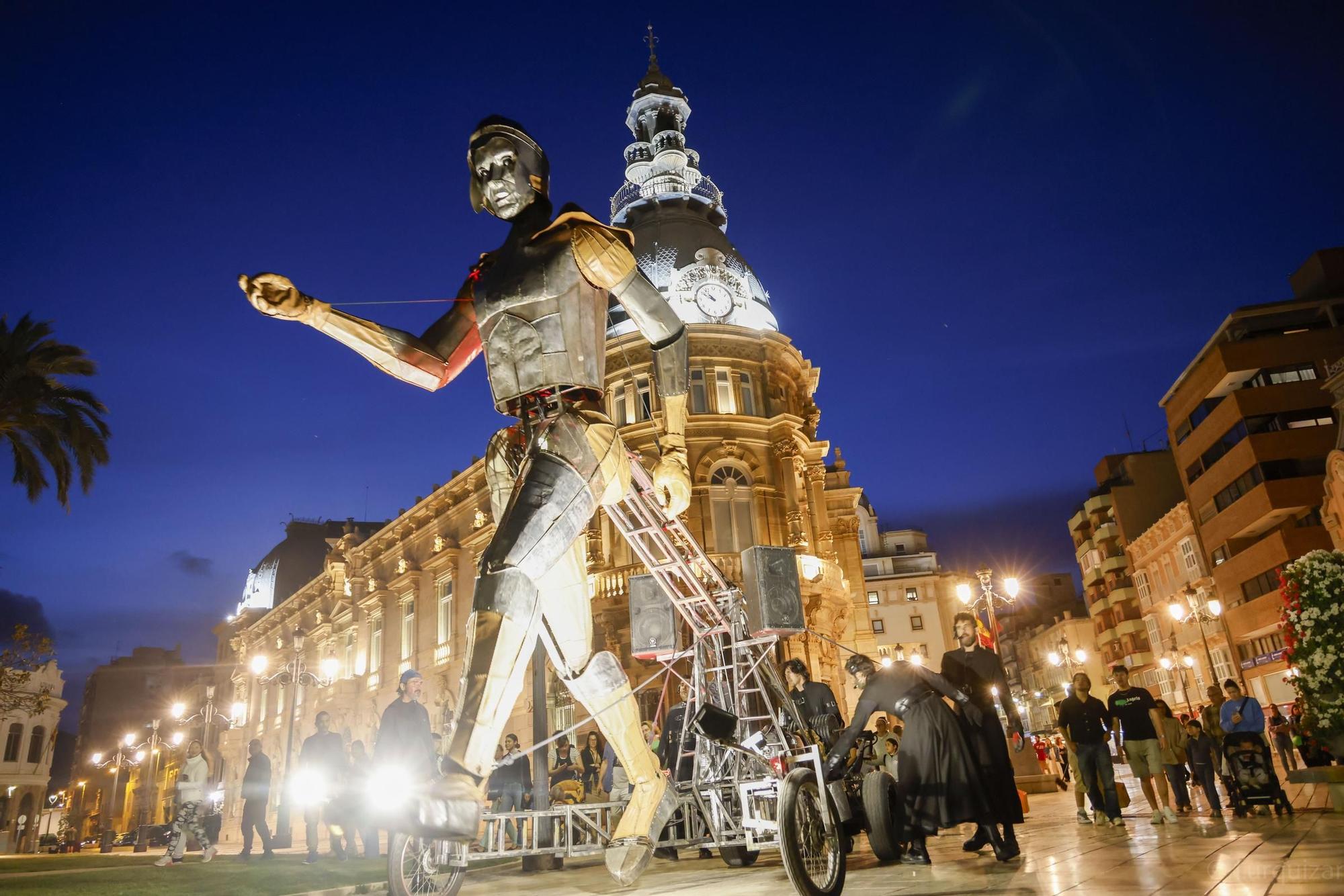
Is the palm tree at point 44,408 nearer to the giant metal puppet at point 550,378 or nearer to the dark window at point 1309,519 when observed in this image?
the giant metal puppet at point 550,378

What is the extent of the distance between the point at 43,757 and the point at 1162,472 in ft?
235

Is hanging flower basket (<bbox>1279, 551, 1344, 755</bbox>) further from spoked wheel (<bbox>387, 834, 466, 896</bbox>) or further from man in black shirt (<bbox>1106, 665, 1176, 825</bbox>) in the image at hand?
spoked wheel (<bbox>387, 834, 466, 896</bbox>)

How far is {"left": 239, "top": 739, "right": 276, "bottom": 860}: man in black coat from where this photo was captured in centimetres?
1152

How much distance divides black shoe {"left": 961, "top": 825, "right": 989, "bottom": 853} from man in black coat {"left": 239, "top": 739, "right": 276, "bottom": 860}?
29.6ft

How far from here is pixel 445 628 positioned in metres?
30.3

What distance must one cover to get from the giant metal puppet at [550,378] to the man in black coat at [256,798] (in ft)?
30.0

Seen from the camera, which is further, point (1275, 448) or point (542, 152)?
point (1275, 448)

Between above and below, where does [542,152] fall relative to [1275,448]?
below

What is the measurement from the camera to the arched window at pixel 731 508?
23484 mm

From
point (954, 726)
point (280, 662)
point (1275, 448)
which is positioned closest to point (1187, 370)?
point (1275, 448)

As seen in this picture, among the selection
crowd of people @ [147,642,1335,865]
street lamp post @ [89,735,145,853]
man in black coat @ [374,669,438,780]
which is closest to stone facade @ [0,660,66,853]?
street lamp post @ [89,735,145,853]

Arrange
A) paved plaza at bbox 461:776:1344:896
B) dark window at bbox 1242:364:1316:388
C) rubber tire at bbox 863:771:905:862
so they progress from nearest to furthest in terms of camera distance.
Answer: paved plaza at bbox 461:776:1344:896, rubber tire at bbox 863:771:905:862, dark window at bbox 1242:364:1316:388

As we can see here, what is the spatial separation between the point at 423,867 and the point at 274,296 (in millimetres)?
2821

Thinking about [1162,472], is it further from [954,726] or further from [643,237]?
[954,726]
